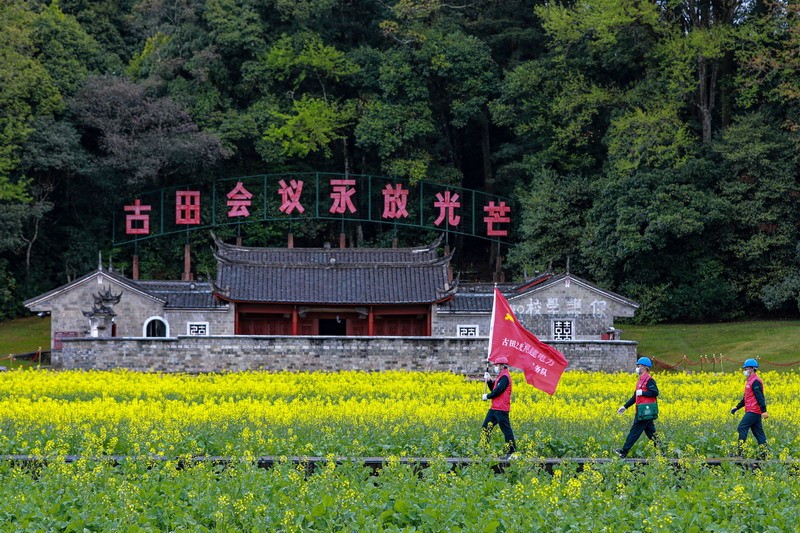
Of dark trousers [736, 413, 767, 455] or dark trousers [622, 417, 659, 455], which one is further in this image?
dark trousers [736, 413, 767, 455]

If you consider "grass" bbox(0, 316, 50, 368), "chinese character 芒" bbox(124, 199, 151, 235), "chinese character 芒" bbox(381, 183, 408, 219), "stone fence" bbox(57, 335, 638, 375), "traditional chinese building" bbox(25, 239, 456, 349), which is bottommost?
"stone fence" bbox(57, 335, 638, 375)

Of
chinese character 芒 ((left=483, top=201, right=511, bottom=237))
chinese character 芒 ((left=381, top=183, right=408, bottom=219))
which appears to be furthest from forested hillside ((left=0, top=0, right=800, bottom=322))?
chinese character 芒 ((left=381, top=183, right=408, bottom=219))

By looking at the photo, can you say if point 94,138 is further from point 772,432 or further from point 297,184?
point 772,432

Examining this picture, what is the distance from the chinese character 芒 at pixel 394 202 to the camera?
5103 cm

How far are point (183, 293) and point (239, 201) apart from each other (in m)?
9.70

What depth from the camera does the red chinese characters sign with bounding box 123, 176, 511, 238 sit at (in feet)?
165

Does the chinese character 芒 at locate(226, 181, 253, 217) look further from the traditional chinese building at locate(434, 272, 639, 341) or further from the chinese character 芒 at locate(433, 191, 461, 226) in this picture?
the traditional chinese building at locate(434, 272, 639, 341)

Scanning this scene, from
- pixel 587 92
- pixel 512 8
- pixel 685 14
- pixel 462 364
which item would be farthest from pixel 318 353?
pixel 512 8

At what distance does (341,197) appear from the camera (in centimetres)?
5050

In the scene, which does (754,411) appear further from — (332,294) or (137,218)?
(137,218)

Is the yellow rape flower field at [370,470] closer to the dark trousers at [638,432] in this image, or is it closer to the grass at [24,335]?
the dark trousers at [638,432]

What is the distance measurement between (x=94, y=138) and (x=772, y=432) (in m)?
40.9

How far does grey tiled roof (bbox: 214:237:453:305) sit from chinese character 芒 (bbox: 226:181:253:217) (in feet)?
22.3

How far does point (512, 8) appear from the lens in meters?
57.6
